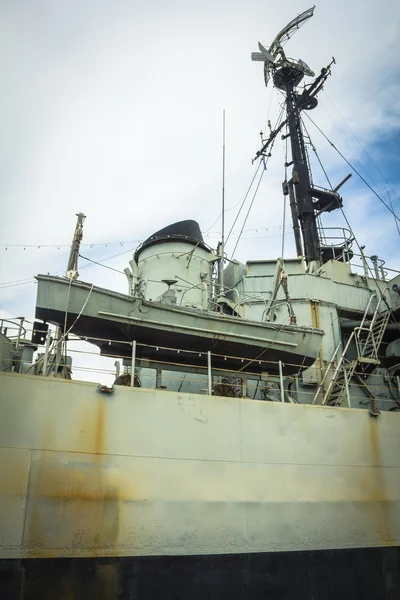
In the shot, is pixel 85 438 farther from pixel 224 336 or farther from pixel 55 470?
pixel 224 336

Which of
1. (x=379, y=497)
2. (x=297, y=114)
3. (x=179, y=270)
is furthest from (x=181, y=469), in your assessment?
(x=297, y=114)

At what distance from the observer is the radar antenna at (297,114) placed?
19.0 m

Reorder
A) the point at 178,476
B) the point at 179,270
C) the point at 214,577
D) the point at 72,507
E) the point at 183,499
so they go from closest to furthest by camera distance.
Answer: the point at 72,507, the point at 214,577, the point at 183,499, the point at 178,476, the point at 179,270

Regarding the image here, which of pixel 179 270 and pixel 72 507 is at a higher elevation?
pixel 179 270

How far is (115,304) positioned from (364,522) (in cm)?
669

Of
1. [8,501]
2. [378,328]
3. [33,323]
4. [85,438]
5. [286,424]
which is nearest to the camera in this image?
[8,501]

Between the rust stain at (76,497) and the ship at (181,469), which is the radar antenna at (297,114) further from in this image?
the rust stain at (76,497)

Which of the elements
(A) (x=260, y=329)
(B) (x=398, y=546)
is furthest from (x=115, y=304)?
(B) (x=398, y=546)

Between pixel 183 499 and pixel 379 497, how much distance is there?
4.27 m

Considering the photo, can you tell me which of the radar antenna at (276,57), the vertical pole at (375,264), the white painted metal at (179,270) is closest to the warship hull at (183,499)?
the white painted metal at (179,270)

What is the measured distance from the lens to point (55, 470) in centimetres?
733

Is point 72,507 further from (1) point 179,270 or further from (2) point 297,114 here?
(2) point 297,114

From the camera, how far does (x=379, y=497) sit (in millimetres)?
9219

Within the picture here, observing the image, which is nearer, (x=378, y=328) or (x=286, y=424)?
(x=286, y=424)
